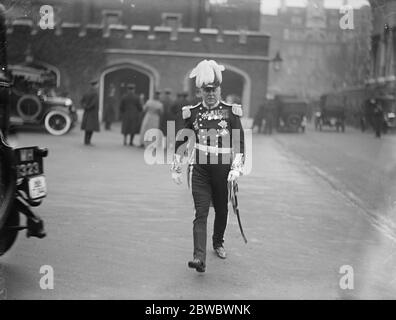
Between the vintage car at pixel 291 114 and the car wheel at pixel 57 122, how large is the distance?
11.8 meters

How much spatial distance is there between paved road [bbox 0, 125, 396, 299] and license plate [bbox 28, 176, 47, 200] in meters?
0.57

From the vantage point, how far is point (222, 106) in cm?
516

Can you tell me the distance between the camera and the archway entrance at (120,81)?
30.6 m

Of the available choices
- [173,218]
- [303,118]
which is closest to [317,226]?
[173,218]

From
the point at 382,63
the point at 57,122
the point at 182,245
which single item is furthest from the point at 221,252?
the point at 382,63

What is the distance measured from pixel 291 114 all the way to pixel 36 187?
24517 millimetres

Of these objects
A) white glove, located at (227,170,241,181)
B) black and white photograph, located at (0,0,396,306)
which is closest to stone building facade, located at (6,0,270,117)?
black and white photograph, located at (0,0,396,306)

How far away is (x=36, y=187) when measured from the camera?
188 inches

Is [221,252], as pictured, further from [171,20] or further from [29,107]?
[171,20]

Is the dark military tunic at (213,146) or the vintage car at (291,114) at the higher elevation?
the dark military tunic at (213,146)

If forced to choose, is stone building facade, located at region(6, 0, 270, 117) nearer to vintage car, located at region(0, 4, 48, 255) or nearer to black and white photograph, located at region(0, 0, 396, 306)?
black and white photograph, located at region(0, 0, 396, 306)

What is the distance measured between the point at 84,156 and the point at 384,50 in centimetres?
2297

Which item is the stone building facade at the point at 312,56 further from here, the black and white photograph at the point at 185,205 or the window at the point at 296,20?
the black and white photograph at the point at 185,205

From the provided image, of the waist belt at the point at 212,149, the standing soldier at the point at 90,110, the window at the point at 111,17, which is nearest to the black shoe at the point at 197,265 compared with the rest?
the waist belt at the point at 212,149
